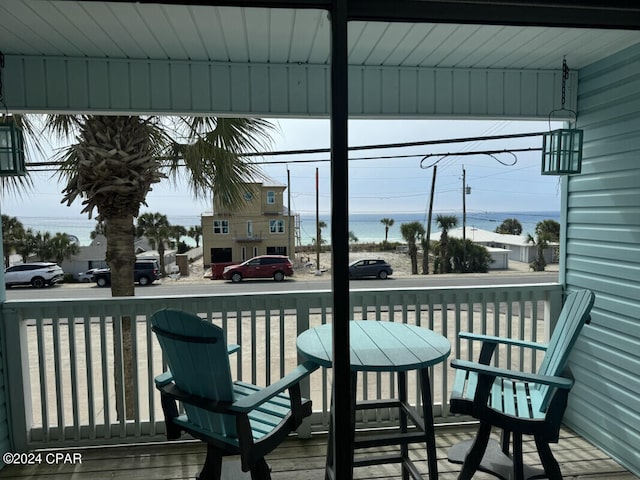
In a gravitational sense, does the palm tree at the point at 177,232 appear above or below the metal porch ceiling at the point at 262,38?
below

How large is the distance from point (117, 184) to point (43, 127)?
2.90 ft

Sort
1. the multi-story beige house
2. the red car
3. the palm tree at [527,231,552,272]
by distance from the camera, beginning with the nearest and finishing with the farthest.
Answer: the red car
the multi-story beige house
the palm tree at [527,231,552,272]

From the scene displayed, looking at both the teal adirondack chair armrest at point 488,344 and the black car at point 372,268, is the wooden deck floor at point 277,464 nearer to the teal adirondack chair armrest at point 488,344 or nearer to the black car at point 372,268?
the teal adirondack chair armrest at point 488,344

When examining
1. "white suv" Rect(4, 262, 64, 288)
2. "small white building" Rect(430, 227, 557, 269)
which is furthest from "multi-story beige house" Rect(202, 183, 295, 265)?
"small white building" Rect(430, 227, 557, 269)

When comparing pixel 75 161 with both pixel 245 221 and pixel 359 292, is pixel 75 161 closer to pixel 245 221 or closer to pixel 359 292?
pixel 359 292

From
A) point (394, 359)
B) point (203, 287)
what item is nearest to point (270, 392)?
point (394, 359)

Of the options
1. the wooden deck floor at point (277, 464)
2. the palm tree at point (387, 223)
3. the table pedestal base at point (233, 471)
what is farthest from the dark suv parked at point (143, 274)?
the table pedestal base at point (233, 471)

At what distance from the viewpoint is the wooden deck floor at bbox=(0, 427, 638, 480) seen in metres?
2.43

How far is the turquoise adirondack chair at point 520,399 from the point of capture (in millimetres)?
1887

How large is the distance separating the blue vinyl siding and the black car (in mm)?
13954

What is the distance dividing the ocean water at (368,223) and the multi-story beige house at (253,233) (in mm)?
651

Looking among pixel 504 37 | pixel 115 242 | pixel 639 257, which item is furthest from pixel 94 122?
pixel 639 257

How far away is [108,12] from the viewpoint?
2.01 meters

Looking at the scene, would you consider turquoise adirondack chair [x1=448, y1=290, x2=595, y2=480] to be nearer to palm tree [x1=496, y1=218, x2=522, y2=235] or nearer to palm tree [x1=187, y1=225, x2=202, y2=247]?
palm tree [x1=187, y1=225, x2=202, y2=247]
